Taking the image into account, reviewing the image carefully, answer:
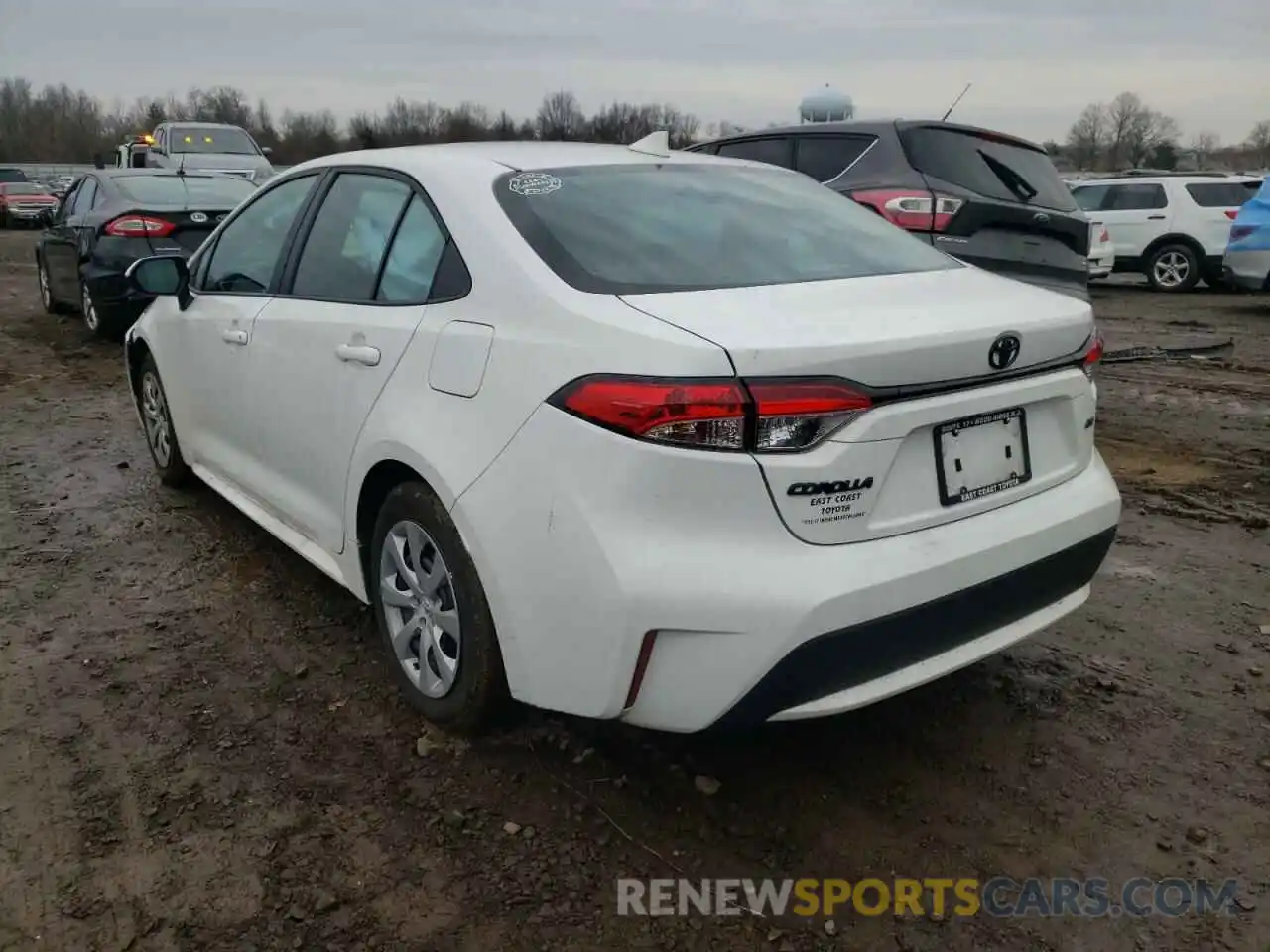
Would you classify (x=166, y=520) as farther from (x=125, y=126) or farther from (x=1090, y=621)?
(x=125, y=126)

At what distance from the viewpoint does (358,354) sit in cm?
293

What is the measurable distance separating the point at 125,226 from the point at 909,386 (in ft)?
27.3

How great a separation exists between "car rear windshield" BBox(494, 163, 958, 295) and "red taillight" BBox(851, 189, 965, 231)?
2.73 metres

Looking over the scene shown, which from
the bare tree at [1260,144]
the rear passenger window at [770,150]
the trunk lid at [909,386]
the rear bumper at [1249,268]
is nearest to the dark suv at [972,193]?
the rear passenger window at [770,150]

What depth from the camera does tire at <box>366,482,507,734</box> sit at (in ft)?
8.43

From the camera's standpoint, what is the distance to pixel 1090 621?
11.8 feet

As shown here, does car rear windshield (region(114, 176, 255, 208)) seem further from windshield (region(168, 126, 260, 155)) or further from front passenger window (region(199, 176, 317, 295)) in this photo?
windshield (region(168, 126, 260, 155))

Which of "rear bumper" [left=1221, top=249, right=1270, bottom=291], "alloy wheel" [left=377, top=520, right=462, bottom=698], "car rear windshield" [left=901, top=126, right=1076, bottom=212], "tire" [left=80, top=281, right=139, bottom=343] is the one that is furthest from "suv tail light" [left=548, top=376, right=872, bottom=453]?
"rear bumper" [left=1221, top=249, right=1270, bottom=291]

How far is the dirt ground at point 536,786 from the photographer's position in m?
2.23

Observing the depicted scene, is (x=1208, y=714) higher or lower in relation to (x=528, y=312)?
lower

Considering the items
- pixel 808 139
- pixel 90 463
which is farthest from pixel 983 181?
pixel 90 463

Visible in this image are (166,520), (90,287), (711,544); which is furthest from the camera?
(90,287)

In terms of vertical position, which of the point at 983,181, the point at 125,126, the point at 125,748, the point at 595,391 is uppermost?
the point at 125,126

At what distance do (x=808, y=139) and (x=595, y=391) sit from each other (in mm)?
5388
